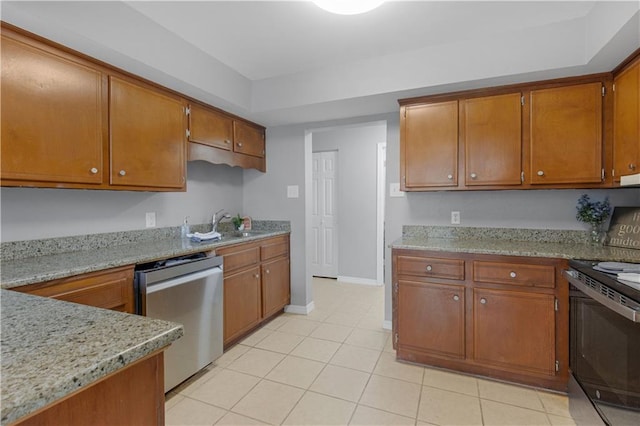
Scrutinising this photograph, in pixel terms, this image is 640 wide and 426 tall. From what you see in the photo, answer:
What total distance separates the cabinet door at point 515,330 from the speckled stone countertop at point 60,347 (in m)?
2.11

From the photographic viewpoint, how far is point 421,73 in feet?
7.91

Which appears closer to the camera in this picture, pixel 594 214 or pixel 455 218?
pixel 594 214

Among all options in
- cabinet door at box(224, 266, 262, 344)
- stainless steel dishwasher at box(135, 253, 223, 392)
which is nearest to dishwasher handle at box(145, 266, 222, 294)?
stainless steel dishwasher at box(135, 253, 223, 392)

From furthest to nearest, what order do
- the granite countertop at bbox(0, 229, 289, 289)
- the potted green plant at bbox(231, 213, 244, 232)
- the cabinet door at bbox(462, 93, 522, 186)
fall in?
the potted green plant at bbox(231, 213, 244, 232)
the cabinet door at bbox(462, 93, 522, 186)
the granite countertop at bbox(0, 229, 289, 289)

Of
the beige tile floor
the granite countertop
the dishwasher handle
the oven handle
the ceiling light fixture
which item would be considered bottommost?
the beige tile floor

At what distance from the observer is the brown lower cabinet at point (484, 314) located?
204 centimetres

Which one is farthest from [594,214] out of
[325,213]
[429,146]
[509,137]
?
[325,213]

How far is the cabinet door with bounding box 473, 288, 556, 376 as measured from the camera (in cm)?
204

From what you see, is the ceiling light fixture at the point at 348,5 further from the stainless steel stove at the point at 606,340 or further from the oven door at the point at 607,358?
the oven door at the point at 607,358

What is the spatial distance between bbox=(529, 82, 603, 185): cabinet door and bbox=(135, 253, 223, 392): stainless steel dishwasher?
2541 millimetres

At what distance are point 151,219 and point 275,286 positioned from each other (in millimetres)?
1365

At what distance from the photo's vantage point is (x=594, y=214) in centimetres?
234

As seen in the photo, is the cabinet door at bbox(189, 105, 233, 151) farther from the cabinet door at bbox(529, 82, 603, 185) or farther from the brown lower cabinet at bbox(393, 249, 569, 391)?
the cabinet door at bbox(529, 82, 603, 185)

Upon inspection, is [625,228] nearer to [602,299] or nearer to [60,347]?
[602,299]
